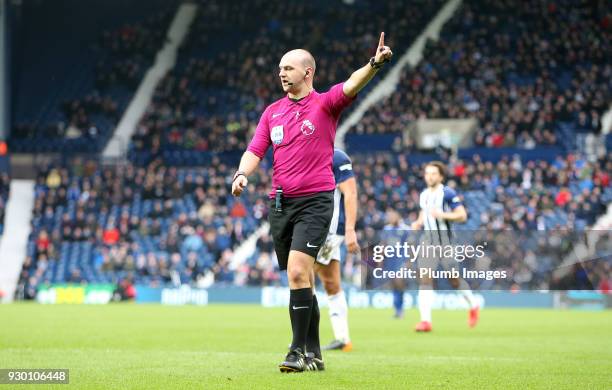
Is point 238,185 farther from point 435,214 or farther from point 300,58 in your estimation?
point 435,214

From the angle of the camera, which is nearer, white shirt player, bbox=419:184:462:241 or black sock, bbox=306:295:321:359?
black sock, bbox=306:295:321:359

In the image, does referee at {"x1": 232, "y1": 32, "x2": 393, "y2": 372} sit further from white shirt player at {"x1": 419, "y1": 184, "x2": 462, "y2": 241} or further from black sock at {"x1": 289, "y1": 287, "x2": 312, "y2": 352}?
white shirt player at {"x1": 419, "y1": 184, "x2": 462, "y2": 241}

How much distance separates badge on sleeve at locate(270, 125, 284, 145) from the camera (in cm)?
866

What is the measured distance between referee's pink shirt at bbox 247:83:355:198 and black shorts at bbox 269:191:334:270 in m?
0.08

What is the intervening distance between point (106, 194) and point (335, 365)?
1182 inches

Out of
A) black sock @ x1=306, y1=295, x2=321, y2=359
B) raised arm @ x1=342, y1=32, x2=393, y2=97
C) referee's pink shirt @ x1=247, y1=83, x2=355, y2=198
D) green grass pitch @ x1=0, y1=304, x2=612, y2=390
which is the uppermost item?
raised arm @ x1=342, y1=32, x2=393, y2=97

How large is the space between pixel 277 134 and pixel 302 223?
2.64 feet

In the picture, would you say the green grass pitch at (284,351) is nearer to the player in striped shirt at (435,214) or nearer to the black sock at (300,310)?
the black sock at (300,310)

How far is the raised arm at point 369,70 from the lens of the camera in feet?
25.1

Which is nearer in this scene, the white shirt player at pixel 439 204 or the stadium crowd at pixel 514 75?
the white shirt player at pixel 439 204

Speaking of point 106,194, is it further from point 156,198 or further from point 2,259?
point 2,259

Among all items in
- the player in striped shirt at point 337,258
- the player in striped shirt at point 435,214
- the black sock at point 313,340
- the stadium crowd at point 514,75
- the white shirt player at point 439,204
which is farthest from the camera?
the stadium crowd at point 514,75

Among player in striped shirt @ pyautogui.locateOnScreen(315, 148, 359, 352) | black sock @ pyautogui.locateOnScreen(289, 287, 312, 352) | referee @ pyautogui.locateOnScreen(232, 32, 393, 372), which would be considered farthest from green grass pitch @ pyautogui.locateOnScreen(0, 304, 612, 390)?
referee @ pyautogui.locateOnScreen(232, 32, 393, 372)

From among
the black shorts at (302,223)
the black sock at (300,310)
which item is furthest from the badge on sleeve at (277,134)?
the black sock at (300,310)
